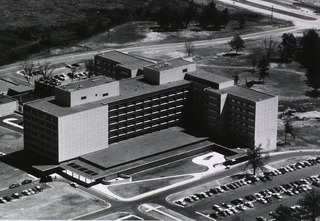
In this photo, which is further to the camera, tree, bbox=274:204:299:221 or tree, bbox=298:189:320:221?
tree, bbox=298:189:320:221

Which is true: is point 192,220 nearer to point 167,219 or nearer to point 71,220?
point 167,219

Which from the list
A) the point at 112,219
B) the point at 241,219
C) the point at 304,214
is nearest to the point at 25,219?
the point at 112,219

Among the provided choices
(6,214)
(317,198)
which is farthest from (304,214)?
(6,214)

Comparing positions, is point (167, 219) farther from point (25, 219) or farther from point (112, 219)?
point (25, 219)

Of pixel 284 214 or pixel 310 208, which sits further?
pixel 310 208

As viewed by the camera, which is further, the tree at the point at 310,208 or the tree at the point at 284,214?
the tree at the point at 310,208

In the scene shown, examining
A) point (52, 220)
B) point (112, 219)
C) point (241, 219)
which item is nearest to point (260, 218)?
point (241, 219)
